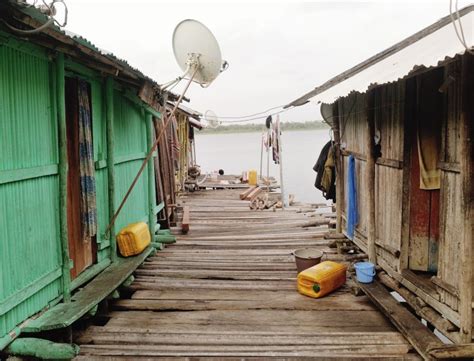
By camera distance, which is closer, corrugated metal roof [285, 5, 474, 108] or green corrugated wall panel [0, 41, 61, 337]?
corrugated metal roof [285, 5, 474, 108]

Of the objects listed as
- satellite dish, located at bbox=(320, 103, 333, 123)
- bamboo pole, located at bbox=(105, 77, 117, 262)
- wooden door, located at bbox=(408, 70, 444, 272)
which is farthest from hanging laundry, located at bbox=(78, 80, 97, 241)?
satellite dish, located at bbox=(320, 103, 333, 123)

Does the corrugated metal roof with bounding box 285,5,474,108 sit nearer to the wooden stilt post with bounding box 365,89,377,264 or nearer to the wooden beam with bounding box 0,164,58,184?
the wooden stilt post with bounding box 365,89,377,264

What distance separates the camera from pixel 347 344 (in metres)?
4.73

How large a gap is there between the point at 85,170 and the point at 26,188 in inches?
57.6

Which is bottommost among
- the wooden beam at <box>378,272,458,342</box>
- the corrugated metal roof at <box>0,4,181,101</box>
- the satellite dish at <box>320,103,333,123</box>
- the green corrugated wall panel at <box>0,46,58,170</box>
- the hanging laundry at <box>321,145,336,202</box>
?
the wooden beam at <box>378,272,458,342</box>

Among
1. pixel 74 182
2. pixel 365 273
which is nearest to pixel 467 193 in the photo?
pixel 365 273

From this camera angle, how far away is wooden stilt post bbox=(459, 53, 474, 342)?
404 cm

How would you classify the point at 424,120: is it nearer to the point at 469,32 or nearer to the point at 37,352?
the point at 469,32

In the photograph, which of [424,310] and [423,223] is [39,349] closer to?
[424,310]

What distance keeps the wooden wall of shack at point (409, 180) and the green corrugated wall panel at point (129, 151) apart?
13.4 ft

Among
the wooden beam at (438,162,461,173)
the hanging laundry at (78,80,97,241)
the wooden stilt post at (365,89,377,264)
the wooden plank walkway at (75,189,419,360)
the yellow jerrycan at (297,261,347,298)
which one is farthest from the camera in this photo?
the wooden stilt post at (365,89,377,264)

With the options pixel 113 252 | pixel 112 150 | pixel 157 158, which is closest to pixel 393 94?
pixel 112 150

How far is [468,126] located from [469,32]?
86 centimetres

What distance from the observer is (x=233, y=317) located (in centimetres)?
556
